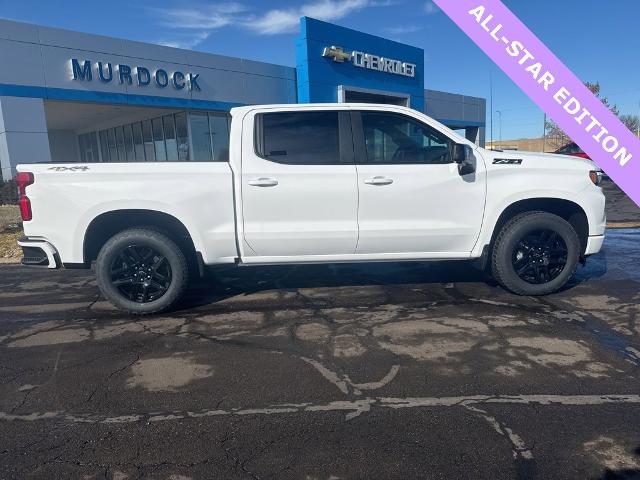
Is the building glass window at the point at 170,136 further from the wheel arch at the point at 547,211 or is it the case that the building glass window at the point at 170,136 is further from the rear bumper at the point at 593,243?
the rear bumper at the point at 593,243

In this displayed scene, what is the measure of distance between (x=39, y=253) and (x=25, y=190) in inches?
24.5

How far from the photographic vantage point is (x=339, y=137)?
187 inches

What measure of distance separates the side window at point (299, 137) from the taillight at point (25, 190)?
2.18 m

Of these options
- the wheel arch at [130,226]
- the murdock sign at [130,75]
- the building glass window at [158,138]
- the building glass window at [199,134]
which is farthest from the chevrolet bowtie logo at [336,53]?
the wheel arch at [130,226]

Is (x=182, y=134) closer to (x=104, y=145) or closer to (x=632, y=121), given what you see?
(x=104, y=145)

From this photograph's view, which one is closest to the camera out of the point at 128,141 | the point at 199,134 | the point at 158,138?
the point at 199,134

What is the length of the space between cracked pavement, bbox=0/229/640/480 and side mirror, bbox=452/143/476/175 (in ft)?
4.64

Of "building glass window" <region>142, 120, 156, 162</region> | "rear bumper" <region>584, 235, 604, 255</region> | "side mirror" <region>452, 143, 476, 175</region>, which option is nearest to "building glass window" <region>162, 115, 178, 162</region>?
"building glass window" <region>142, 120, 156, 162</region>

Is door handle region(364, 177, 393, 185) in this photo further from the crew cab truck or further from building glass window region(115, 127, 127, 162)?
building glass window region(115, 127, 127, 162)

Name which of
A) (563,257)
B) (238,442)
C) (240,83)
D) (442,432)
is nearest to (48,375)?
(238,442)

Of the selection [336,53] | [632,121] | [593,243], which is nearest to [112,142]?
[336,53]

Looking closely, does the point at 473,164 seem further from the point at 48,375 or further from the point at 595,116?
the point at 48,375

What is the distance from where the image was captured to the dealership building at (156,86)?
1470 cm

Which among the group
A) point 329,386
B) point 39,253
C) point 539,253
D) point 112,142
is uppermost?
point 112,142
